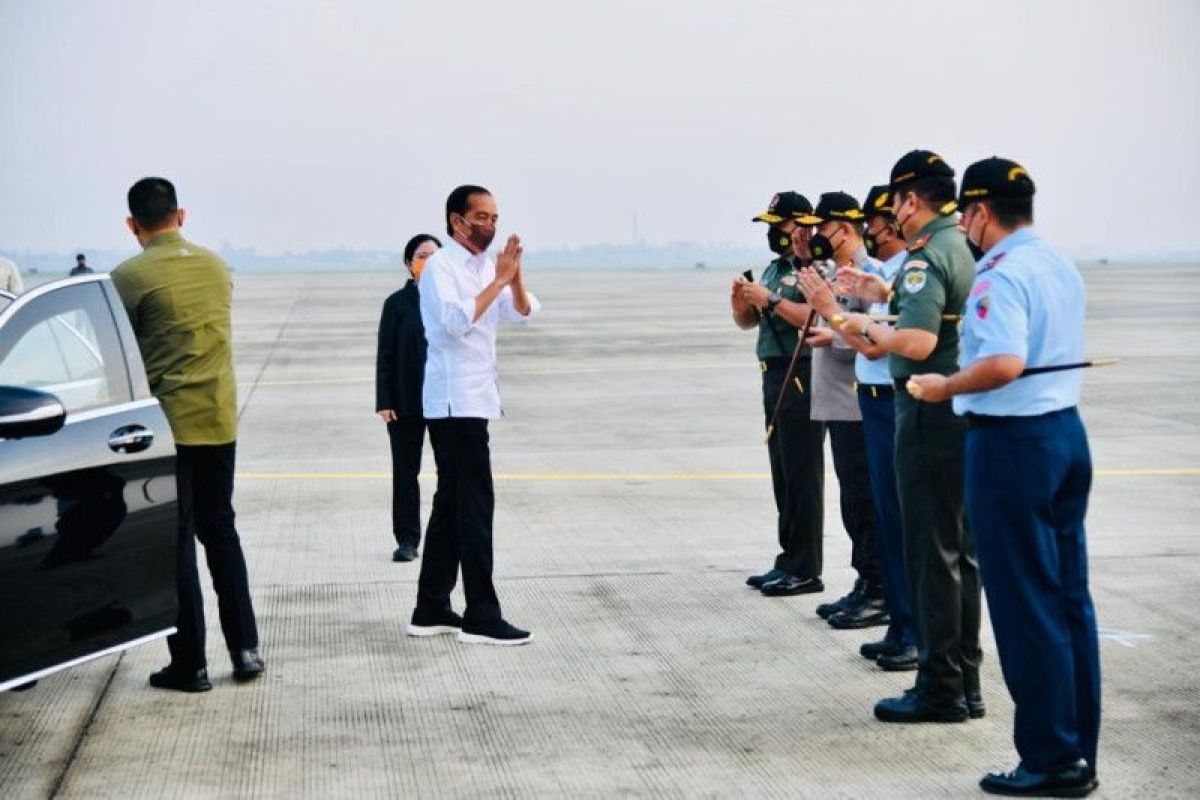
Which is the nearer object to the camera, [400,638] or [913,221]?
[913,221]

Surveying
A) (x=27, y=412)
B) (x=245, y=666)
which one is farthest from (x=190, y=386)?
(x=27, y=412)

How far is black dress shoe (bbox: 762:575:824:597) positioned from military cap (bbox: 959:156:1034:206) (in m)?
3.31

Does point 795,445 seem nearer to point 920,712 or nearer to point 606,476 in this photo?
point 920,712

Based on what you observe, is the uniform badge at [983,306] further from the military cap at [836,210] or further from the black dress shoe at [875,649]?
the military cap at [836,210]

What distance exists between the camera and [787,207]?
26.5 ft

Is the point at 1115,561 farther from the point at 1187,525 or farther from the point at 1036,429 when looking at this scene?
the point at 1036,429

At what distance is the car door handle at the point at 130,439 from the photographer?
575cm

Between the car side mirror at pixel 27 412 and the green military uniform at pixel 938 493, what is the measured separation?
2.72 m

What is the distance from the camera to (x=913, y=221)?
6047 mm

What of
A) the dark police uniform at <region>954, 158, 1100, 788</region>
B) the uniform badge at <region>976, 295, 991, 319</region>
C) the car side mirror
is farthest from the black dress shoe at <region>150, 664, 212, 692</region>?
the uniform badge at <region>976, 295, 991, 319</region>

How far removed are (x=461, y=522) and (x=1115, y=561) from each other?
3510 millimetres

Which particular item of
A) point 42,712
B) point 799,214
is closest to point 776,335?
point 799,214

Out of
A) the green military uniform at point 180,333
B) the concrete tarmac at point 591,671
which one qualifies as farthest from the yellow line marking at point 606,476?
the green military uniform at point 180,333

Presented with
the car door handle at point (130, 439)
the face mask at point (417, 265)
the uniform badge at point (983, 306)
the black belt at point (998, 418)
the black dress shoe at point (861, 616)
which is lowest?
the black dress shoe at point (861, 616)
